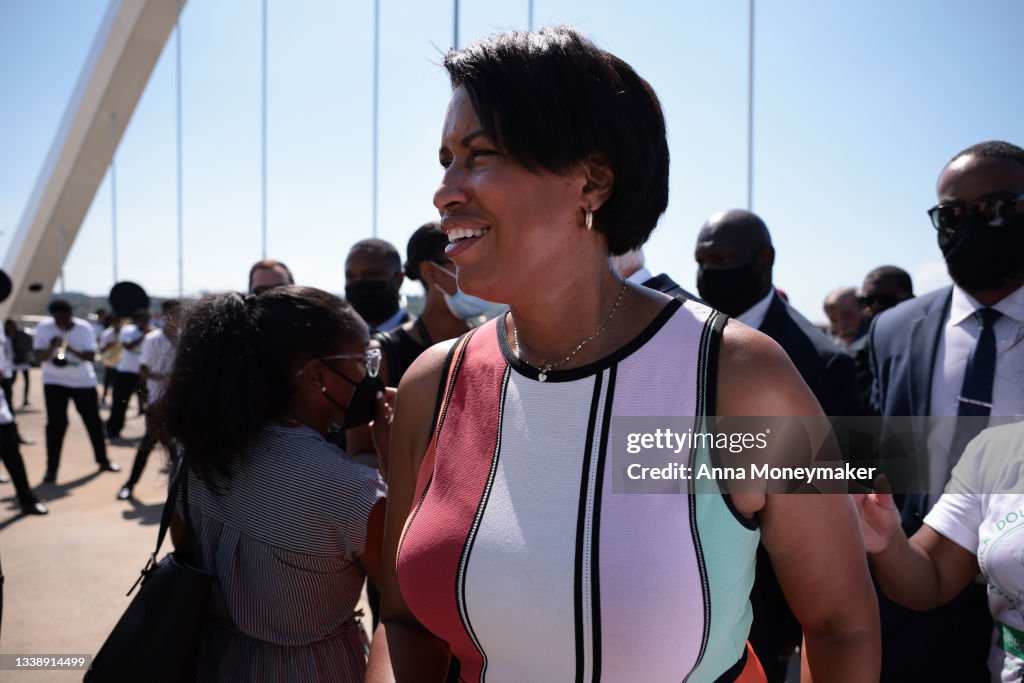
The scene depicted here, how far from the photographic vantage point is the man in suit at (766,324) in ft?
8.13

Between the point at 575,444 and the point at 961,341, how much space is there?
1.78 metres

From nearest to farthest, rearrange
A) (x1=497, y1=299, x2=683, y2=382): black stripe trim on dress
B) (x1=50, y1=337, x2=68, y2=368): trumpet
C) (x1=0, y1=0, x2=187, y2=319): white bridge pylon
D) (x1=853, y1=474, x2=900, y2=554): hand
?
(x1=497, y1=299, x2=683, y2=382): black stripe trim on dress → (x1=853, y1=474, x2=900, y2=554): hand → (x1=50, y1=337, x2=68, y2=368): trumpet → (x1=0, y1=0, x2=187, y2=319): white bridge pylon

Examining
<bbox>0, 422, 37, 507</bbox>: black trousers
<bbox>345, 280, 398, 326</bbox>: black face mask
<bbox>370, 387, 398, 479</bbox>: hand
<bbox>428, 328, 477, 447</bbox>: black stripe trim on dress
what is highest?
<bbox>345, 280, 398, 326</bbox>: black face mask

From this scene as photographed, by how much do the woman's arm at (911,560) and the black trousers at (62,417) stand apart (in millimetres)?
7959

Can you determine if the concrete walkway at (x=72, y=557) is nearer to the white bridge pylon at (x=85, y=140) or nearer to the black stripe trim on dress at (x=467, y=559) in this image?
the black stripe trim on dress at (x=467, y=559)

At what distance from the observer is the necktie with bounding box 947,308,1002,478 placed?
83.7 inches

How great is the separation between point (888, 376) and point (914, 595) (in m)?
1.06

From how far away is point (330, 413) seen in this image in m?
2.03

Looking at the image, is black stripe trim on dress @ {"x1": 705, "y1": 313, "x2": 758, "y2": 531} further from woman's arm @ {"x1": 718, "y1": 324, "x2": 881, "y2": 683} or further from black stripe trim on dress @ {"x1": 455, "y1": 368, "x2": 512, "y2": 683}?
black stripe trim on dress @ {"x1": 455, "y1": 368, "x2": 512, "y2": 683}

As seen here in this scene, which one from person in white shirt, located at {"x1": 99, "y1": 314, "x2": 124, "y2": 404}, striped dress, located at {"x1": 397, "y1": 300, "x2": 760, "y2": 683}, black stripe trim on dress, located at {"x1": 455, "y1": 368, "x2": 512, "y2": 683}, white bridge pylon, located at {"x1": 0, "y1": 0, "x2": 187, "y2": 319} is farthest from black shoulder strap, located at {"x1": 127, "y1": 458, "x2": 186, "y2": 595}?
white bridge pylon, located at {"x1": 0, "y1": 0, "x2": 187, "y2": 319}

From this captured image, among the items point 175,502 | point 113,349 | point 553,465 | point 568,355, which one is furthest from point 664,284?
point 113,349

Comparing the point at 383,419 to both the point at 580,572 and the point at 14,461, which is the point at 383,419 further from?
the point at 14,461

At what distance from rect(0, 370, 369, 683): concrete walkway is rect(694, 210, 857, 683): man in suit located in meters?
2.09

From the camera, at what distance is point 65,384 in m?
7.60
